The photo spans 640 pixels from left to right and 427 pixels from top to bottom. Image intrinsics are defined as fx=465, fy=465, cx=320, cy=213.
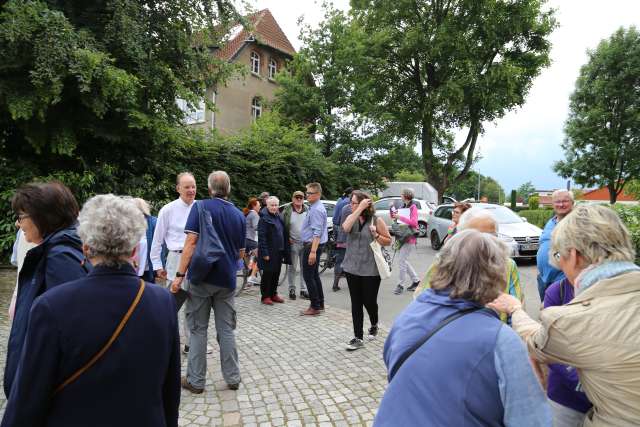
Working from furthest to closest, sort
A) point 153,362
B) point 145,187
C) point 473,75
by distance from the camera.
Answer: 1. point 473,75
2. point 145,187
3. point 153,362

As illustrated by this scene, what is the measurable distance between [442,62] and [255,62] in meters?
11.9

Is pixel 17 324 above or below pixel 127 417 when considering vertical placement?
above

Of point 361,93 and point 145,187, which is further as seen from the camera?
point 361,93

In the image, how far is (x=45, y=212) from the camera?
219 cm

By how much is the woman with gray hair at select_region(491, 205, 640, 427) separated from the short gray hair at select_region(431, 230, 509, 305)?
27 centimetres

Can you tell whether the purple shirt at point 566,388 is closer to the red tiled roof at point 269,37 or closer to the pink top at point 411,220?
the pink top at point 411,220

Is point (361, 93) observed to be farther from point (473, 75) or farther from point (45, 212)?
point (45, 212)

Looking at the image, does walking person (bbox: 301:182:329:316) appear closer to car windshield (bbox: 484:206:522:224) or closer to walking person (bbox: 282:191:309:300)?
walking person (bbox: 282:191:309:300)

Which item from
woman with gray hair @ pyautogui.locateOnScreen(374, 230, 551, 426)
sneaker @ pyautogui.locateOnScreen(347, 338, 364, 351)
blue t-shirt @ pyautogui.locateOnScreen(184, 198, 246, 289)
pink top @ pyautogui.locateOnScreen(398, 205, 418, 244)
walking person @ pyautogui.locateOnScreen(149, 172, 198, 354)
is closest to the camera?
woman with gray hair @ pyautogui.locateOnScreen(374, 230, 551, 426)

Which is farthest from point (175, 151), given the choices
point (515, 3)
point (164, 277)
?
point (515, 3)

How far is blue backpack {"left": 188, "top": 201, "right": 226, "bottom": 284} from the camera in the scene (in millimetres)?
4051

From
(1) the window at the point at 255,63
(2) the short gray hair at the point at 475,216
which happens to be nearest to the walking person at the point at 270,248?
(2) the short gray hair at the point at 475,216

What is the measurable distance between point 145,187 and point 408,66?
20487 millimetres

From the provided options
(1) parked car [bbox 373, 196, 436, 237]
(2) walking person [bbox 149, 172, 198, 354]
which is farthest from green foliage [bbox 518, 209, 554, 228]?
(2) walking person [bbox 149, 172, 198, 354]
